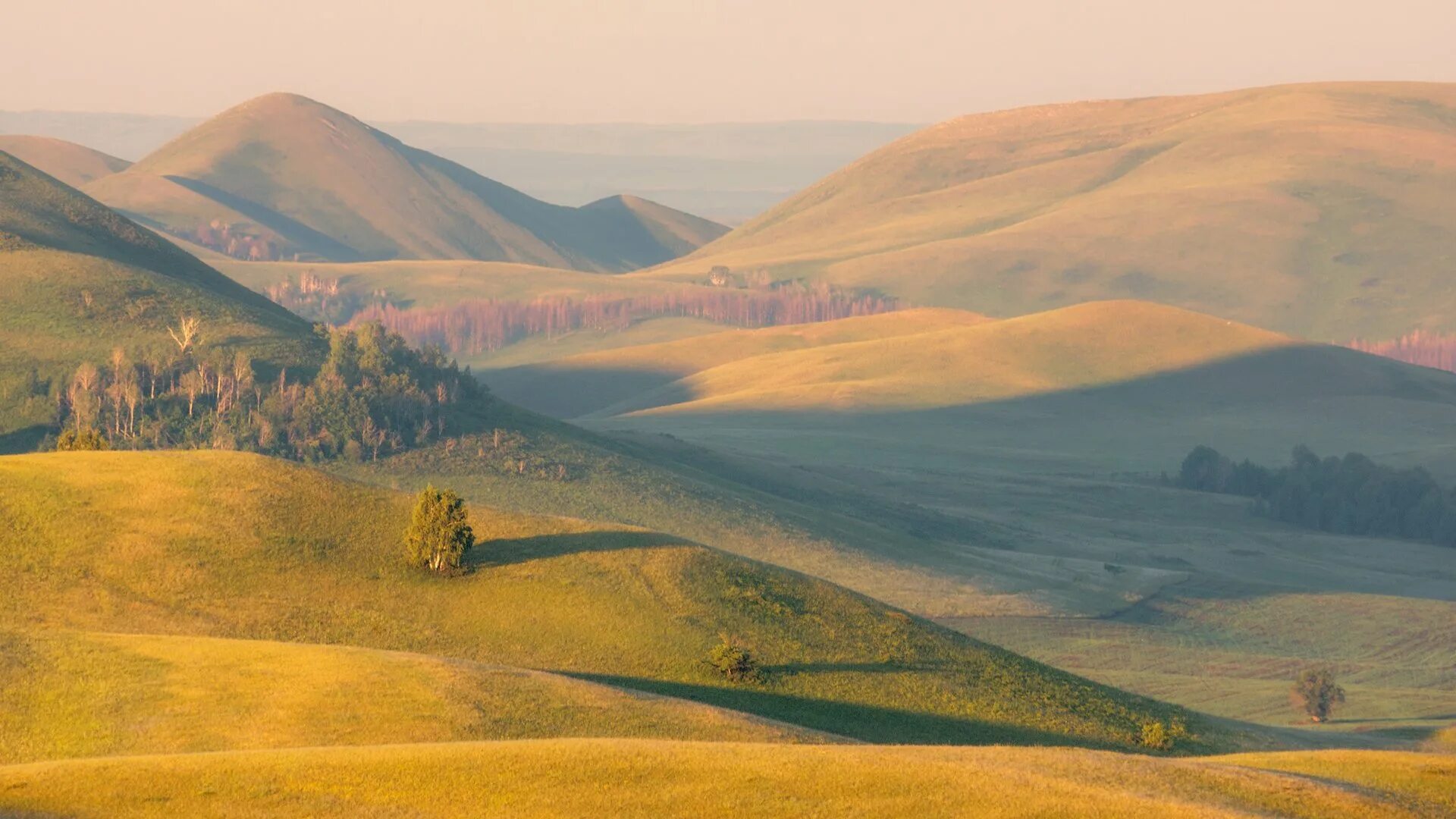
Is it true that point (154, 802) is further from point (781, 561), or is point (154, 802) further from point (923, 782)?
point (781, 561)

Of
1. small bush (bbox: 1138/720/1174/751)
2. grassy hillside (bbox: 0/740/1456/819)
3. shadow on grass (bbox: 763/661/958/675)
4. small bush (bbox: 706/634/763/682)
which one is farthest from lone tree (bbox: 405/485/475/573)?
small bush (bbox: 1138/720/1174/751)

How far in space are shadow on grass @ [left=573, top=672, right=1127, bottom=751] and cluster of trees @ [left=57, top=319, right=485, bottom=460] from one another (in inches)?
3587

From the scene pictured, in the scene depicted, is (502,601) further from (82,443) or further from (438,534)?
(82,443)

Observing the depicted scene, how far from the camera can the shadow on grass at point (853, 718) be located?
5562 cm

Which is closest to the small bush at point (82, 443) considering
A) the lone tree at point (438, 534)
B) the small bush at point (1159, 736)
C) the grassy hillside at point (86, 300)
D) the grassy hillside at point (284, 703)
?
the lone tree at point (438, 534)

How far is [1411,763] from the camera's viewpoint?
45875 millimetres

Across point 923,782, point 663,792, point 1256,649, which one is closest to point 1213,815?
point 923,782

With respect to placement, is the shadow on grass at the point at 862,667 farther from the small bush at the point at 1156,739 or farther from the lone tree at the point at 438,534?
the lone tree at the point at 438,534

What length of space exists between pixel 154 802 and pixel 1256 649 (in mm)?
104697

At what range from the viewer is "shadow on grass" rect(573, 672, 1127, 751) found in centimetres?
5562

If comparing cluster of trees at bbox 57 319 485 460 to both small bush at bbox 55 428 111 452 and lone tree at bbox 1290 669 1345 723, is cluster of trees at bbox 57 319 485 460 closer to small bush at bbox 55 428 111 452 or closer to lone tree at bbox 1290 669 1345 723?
small bush at bbox 55 428 111 452

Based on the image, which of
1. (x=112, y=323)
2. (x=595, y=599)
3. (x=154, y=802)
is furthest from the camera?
(x=112, y=323)

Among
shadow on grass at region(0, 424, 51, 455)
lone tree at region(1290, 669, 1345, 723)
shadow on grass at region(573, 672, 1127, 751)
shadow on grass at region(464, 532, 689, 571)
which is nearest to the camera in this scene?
shadow on grass at region(573, 672, 1127, 751)

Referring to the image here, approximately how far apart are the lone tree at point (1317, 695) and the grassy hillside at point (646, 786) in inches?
2141
